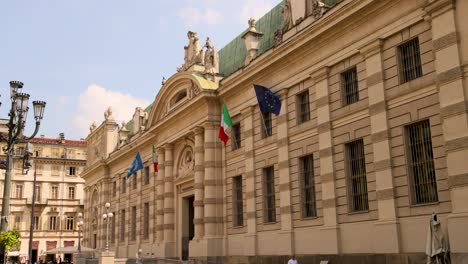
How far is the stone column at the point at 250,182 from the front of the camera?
28.5 meters

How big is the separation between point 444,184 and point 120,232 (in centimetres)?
3697

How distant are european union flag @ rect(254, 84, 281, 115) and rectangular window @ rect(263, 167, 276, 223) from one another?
11.2 feet

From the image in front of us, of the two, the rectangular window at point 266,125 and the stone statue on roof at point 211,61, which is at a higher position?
the stone statue on roof at point 211,61

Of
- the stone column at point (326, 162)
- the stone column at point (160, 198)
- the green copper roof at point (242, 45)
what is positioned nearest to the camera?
the stone column at point (326, 162)

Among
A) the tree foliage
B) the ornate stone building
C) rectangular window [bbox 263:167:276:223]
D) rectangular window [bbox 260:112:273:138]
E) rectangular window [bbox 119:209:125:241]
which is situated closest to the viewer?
the tree foliage

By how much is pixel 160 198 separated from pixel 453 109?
25.8 m

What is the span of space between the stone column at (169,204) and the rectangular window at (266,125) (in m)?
11.6

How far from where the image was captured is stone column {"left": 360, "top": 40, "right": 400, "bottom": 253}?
66.4ft

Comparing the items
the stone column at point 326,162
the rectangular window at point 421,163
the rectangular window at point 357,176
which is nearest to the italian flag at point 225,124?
the stone column at point 326,162

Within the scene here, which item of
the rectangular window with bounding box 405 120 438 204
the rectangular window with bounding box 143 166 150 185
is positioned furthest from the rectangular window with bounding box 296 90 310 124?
the rectangular window with bounding box 143 166 150 185

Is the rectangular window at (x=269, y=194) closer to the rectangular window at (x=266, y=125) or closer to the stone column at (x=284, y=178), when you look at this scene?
the stone column at (x=284, y=178)

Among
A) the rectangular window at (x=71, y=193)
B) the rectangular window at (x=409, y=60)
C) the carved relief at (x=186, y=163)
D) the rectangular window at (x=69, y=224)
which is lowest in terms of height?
the rectangular window at (x=69, y=224)

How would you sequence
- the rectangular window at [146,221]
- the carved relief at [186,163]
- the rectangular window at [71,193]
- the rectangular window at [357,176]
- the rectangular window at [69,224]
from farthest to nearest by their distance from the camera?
the rectangular window at [71,193]
the rectangular window at [69,224]
the rectangular window at [146,221]
the carved relief at [186,163]
the rectangular window at [357,176]

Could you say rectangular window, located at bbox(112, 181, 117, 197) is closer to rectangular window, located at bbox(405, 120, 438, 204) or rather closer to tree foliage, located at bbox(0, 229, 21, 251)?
tree foliage, located at bbox(0, 229, 21, 251)
